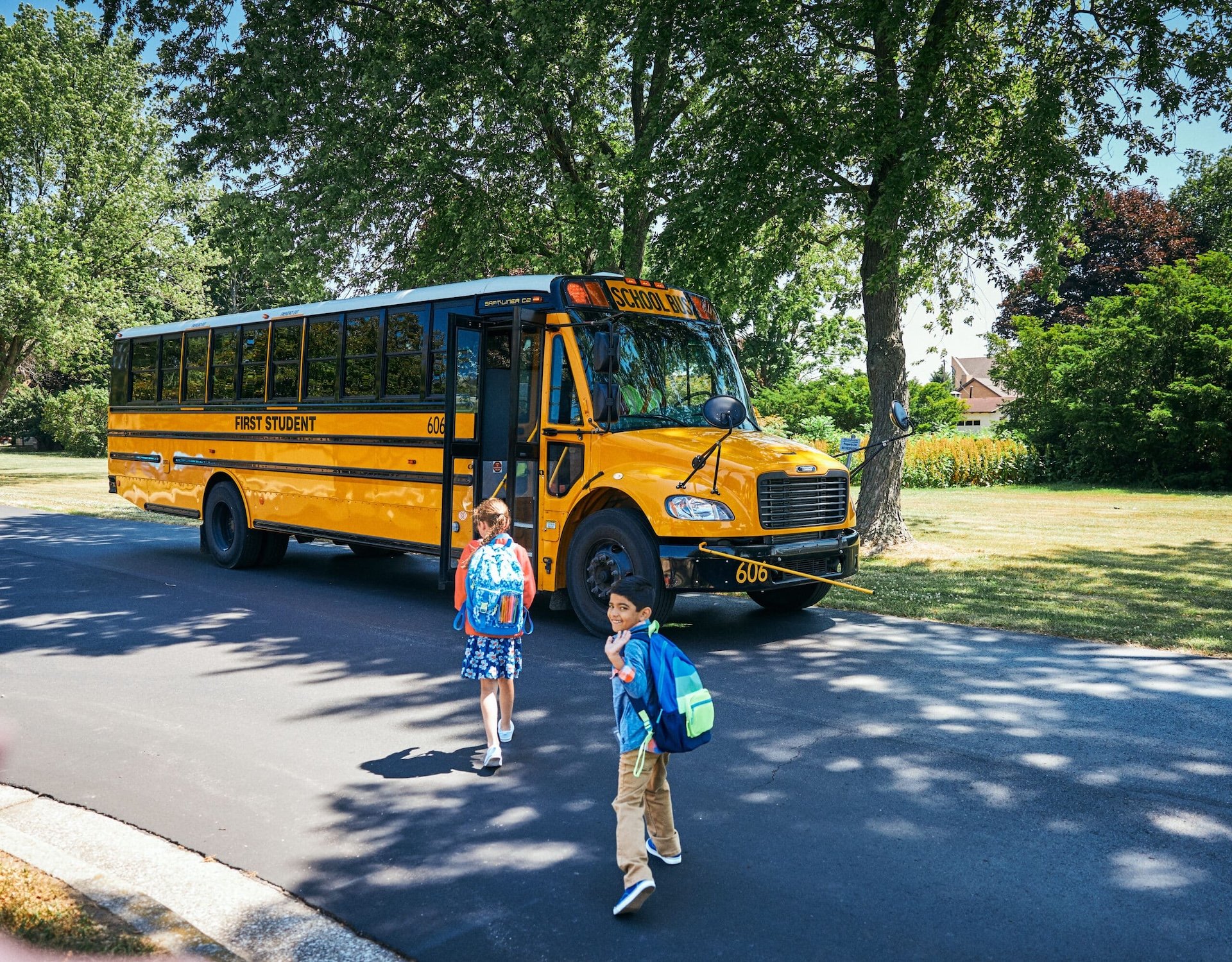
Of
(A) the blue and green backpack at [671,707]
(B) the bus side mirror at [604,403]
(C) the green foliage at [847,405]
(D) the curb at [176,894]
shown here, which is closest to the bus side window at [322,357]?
(B) the bus side mirror at [604,403]

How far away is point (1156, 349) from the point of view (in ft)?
86.0

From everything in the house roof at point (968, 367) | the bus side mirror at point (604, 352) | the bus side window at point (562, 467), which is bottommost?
the bus side window at point (562, 467)

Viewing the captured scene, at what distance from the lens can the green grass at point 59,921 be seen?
332 centimetres

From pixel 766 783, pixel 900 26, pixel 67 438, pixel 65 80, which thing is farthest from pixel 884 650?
pixel 67 438

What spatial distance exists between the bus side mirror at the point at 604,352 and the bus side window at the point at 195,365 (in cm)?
667

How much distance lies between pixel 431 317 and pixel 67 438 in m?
44.3

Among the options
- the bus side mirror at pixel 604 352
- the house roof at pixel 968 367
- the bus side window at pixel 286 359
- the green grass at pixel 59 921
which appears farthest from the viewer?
the house roof at pixel 968 367

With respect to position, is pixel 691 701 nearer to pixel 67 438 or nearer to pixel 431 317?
pixel 431 317

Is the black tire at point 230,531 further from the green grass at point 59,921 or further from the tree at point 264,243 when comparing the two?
the green grass at point 59,921

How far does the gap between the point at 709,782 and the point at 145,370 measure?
11.8 metres

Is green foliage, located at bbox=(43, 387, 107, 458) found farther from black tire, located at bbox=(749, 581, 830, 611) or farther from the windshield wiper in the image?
the windshield wiper

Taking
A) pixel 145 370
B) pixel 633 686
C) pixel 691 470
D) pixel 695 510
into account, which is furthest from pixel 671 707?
pixel 145 370

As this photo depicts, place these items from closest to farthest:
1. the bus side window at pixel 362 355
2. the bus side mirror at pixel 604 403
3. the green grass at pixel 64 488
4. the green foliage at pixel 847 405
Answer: the bus side mirror at pixel 604 403, the bus side window at pixel 362 355, the green grass at pixel 64 488, the green foliage at pixel 847 405

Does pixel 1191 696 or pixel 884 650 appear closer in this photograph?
pixel 1191 696
